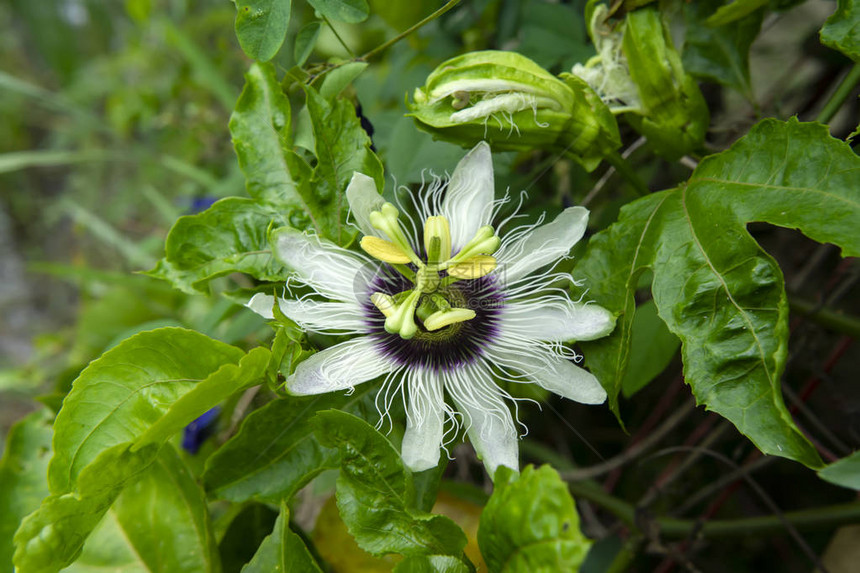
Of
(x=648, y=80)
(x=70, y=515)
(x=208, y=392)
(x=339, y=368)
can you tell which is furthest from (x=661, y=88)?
(x=70, y=515)

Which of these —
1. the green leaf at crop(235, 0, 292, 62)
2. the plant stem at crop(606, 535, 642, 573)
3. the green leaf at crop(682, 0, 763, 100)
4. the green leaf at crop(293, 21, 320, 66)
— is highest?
the green leaf at crop(235, 0, 292, 62)

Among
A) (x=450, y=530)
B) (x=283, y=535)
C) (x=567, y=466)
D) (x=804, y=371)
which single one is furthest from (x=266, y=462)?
(x=804, y=371)

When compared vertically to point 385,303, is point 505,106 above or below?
above

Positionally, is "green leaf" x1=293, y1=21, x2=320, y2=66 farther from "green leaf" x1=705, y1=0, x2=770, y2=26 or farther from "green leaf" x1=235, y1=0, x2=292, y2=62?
"green leaf" x1=705, y1=0, x2=770, y2=26

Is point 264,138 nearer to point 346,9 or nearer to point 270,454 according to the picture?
point 346,9

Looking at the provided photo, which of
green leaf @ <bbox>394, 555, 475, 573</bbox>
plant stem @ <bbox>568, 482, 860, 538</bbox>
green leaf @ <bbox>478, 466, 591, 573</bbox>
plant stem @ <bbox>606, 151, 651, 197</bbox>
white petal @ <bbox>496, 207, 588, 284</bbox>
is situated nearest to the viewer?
green leaf @ <bbox>478, 466, 591, 573</bbox>

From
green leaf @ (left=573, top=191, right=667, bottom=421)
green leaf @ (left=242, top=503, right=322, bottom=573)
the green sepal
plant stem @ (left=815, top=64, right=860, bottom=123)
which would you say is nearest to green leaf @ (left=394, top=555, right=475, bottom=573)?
green leaf @ (left=242, top=503, right=322, bottom=573)
